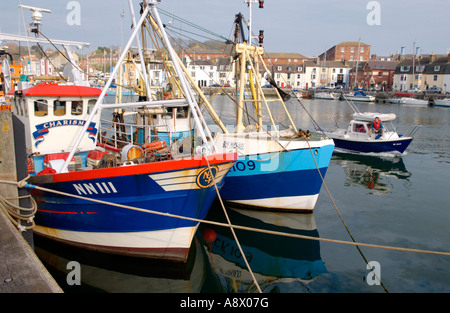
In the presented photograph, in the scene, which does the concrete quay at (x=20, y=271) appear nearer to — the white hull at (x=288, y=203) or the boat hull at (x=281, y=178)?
the boat hull at (x=281, y=178)

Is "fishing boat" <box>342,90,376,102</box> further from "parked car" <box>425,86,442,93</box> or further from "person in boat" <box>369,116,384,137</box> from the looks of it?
"person in boat" <box>369,116,384,137</box>

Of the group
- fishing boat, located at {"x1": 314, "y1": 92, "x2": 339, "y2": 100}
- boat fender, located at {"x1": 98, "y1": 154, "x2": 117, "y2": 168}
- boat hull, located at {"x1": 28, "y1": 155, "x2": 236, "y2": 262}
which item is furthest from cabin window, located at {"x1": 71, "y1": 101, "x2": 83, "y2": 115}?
fishing boat, located at {"x1": 314, "y1": 92, "x2": 339, "y2": 100}

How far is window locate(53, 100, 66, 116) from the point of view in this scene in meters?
10.3

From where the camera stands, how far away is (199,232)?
452 inches

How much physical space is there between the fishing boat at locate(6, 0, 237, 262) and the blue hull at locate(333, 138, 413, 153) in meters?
17.0

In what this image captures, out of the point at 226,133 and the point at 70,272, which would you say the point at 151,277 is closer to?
the point at 70,272

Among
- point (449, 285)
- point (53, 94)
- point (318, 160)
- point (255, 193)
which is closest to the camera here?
point (449, 285)

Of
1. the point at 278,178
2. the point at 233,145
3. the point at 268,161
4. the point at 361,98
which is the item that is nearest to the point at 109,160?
the point at 233,145

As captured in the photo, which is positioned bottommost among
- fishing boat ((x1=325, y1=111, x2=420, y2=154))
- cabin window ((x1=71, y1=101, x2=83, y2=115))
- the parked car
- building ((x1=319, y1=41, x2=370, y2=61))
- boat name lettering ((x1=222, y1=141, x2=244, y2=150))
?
fishing boat ((x1=325, y1=111, x2=420, y2=154))

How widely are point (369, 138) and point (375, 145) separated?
638 millimetres

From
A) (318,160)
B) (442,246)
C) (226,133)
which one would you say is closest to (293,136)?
(318,160)

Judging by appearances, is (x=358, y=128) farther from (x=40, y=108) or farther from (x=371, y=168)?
(x=40, y=108)

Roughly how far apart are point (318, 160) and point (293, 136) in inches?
52.5
